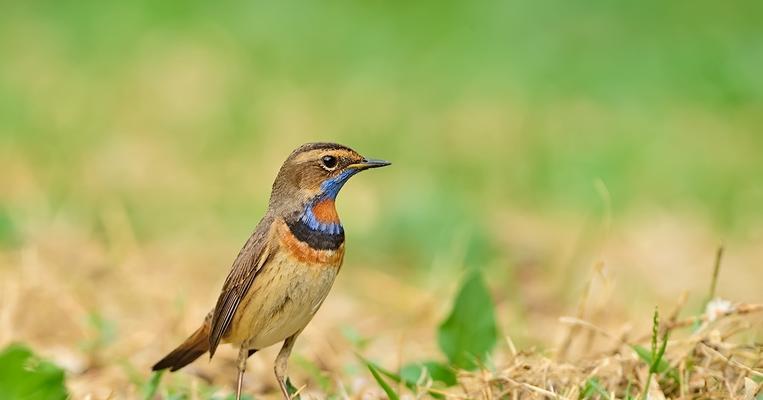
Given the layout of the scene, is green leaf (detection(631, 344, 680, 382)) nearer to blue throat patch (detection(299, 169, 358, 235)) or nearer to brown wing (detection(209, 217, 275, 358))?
blue throat patch (detection(299, 169, 358, 235))

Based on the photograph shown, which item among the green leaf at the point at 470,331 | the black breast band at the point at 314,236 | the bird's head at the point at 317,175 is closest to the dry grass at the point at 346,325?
the green leaf at the point at 470,331

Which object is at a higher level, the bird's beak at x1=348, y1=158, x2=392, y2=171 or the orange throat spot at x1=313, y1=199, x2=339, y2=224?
the bird's beak at x1=348, y1=158, x2=392, y2=171

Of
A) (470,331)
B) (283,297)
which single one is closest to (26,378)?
(283,297)

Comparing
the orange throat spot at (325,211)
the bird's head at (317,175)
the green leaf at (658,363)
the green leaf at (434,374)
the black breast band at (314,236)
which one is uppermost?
the bird's head at (317,175)

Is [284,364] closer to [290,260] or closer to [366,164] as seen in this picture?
[290,260]

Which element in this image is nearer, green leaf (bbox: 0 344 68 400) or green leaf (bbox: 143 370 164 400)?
green leaf (bbox: 0 344 68 400)

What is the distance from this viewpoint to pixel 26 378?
454 cm

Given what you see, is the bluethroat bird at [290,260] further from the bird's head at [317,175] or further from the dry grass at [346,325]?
the dry grass at [346,325]

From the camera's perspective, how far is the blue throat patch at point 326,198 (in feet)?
16.1

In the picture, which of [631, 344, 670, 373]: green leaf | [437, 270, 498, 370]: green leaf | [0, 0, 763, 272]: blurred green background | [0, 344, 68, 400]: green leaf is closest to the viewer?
[0, 344, 68, 400]: green leaf

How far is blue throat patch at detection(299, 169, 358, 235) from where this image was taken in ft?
16.1

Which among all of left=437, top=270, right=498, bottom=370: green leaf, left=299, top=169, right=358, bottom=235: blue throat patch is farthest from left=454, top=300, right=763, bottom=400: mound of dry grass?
left=299, top=169, right=358, bottom=235: blue throat patch

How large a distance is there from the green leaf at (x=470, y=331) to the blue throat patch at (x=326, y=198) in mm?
766

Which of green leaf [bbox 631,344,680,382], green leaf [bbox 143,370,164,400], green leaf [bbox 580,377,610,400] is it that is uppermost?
green leaf [bbox 631,344,680,382]
